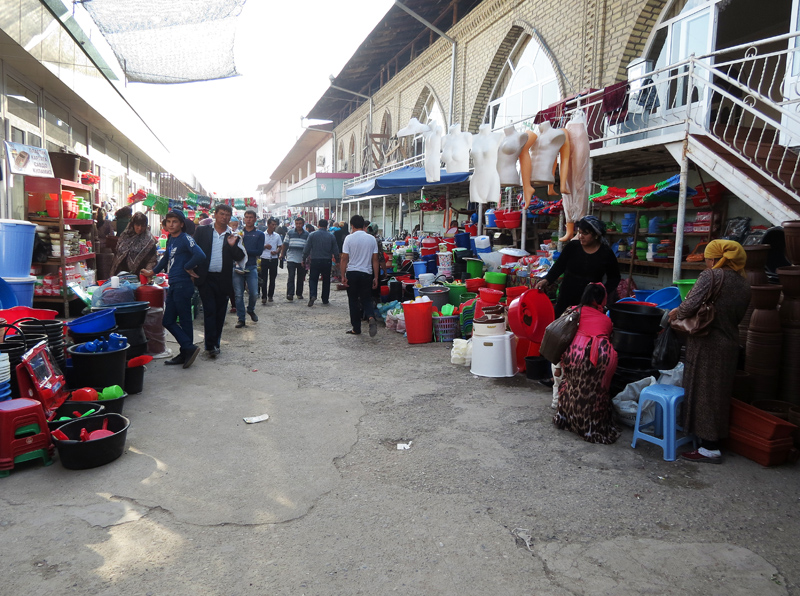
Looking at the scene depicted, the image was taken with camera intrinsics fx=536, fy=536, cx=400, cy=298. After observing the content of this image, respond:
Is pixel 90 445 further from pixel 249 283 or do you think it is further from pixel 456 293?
pixel 456 293

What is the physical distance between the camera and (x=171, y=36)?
9.61 metres

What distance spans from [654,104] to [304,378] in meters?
7.59

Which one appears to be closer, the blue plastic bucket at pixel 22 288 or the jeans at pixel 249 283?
the blue plastic bucket at pixel 22 288

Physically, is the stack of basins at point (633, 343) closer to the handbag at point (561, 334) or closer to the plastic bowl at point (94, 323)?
the handbag at point (561, 334)

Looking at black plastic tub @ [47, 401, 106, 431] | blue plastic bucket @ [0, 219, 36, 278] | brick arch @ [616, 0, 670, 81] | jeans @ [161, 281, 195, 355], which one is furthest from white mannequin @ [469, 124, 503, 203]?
blue plastic bucket @ [0, 219, 36, 278]

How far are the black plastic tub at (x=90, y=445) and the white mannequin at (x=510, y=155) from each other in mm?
5725

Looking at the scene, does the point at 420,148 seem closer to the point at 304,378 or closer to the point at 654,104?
the point at 654,104

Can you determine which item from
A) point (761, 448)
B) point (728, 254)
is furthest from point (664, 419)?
point (728, 254)

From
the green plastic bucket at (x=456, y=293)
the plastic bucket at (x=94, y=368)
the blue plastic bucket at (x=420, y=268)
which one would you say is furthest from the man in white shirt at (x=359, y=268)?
the plastic bucket at (x=94, y=368)

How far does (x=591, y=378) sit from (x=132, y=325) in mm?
4575

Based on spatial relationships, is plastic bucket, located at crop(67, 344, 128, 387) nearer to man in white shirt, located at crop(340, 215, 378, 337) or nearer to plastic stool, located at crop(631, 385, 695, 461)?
man in white shirt, located at crop(340, 215, 378, 337)

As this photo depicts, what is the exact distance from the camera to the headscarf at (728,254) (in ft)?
12.9

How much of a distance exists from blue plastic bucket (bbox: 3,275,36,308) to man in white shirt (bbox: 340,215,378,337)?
14.2ft

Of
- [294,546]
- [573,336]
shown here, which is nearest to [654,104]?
[573,336]
